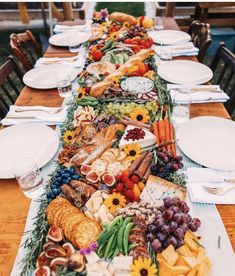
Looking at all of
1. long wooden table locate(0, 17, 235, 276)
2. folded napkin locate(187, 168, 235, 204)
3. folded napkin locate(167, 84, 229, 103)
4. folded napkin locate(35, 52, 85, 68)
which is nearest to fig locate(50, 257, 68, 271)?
A: long wooden table locate(0, 17, 235, 276)

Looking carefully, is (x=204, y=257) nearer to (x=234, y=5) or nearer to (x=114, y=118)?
(x=114, y=118)

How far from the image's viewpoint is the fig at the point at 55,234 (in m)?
0.94

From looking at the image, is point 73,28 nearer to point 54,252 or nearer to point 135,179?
point 135,179

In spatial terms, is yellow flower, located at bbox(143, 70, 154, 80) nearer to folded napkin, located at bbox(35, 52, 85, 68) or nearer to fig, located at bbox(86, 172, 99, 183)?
folded napkin, located at bbox(35, 52, 85, 68)

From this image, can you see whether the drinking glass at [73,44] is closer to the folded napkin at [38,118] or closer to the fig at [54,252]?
the folded napkin at [38,118]

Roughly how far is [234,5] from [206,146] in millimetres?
3951

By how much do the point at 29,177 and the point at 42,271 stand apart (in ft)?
1.28

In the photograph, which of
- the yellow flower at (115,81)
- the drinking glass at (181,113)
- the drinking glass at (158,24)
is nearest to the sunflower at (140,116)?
the drinking glass at (181,113)

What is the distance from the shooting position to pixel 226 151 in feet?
4.22

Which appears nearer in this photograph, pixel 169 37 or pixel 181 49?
pixel 181 49

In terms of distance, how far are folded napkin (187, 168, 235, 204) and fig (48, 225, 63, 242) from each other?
486mm

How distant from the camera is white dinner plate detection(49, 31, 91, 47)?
2430mm

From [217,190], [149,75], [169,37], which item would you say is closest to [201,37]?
[169,37]

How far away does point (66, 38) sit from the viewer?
251 cm
